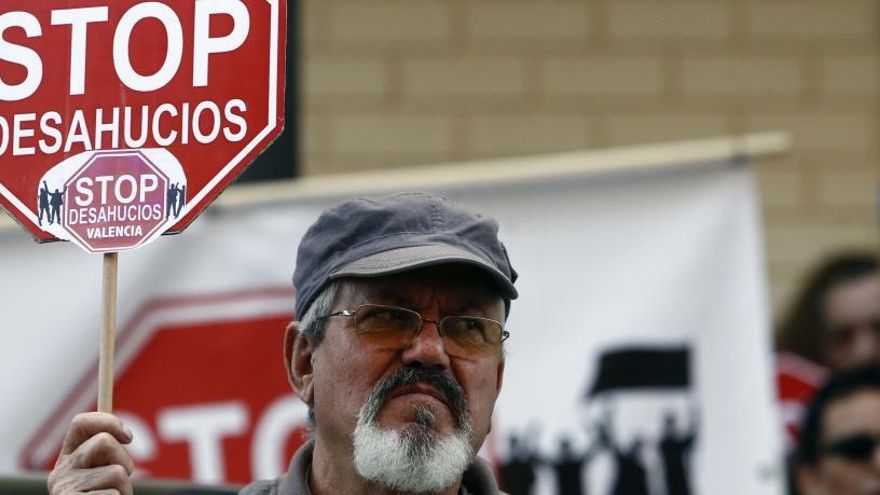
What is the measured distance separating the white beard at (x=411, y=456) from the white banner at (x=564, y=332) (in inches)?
70.7

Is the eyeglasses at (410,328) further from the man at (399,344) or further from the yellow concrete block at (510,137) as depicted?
the yellow concrete block at (510,137)

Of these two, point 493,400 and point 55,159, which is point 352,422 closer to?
point 493,400

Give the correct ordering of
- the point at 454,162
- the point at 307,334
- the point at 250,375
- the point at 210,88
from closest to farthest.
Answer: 1. the point at 210,88
2. the point at 307,334
3. the point at 250,375
4. the point at 454,162

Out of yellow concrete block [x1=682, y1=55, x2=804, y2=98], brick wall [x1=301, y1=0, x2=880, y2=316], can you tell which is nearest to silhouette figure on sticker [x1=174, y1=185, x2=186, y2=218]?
brick wall [x1=301, y1=0, x2=880, y2=316]

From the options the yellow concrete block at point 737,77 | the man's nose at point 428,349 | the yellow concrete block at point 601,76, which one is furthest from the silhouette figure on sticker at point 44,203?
the yellow concrete block at point 737,77

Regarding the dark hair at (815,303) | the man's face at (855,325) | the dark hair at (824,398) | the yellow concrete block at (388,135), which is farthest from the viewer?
the yellow concrete block at (388,135)

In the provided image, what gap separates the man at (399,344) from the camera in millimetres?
3104

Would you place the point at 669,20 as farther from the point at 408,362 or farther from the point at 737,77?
the point at 408,362

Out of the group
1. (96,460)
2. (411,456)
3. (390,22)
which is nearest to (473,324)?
(411,456)

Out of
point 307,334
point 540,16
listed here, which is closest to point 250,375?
point 307,334

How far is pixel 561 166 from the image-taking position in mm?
5125

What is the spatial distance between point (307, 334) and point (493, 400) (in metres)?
0.30

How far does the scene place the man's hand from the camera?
2.88m

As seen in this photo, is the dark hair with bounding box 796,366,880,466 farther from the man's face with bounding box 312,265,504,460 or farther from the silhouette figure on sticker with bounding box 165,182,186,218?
the silhouette figure on sticker with bounding box 165,182,186,218
